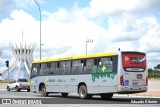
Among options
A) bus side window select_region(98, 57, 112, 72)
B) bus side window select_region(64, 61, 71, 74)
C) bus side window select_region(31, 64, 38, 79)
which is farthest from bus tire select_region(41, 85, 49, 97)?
bus side window select_region(98, 57, 112, 72)

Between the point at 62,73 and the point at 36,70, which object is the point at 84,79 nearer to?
the point at 62,73

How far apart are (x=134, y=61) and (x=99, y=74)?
2.38m

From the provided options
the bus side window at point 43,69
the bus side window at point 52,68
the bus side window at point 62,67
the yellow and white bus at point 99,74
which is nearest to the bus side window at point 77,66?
the yellow and white bus at point 99,74

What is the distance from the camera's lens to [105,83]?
2427 cm

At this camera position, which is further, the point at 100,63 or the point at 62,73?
the point at 62,73

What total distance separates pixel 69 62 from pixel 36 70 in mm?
4976

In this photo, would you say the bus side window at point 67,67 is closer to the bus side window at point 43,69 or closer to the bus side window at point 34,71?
the bus side window at point 43,69

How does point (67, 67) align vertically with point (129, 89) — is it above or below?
above

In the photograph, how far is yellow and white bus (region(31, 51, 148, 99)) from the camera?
2345 centimetres

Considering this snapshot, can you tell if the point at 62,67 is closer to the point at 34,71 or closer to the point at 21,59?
the point at 34,71

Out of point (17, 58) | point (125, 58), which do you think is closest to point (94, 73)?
point (125, 58)

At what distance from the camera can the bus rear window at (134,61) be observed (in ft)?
77.1

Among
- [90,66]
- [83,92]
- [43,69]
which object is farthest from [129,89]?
[43,69]

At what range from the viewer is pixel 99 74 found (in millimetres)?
24844
